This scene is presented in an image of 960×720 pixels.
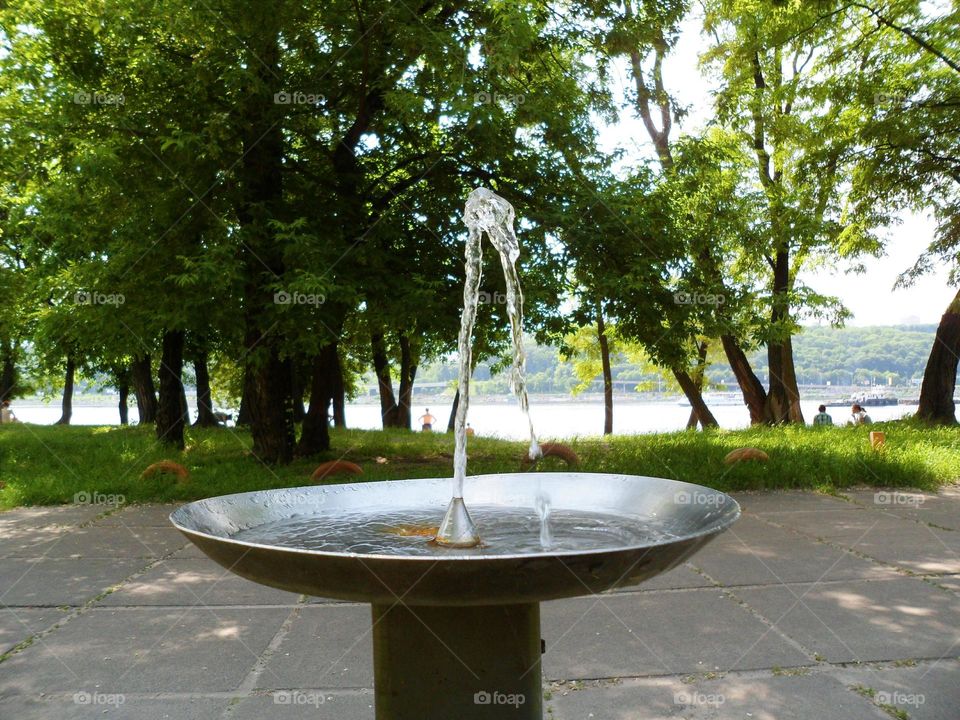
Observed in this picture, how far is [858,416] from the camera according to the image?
17500 mm

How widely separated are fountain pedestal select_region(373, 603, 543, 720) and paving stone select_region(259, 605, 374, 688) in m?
1.31

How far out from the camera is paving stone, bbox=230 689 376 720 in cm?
358

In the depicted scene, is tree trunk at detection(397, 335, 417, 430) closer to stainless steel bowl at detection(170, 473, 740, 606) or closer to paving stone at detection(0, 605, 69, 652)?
paving stone at detection(0, 605, 69, 652)

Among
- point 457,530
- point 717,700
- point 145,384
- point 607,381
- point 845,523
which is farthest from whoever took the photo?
point 607,381

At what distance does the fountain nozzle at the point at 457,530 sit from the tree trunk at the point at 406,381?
1725 cm

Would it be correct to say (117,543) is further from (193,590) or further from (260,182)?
(260,182)

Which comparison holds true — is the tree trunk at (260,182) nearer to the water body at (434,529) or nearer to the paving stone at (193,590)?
the paving stone at (193,590)

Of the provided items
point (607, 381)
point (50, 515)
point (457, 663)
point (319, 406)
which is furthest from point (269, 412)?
point (607, 381)

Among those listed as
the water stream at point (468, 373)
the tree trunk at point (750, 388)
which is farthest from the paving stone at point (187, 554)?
the tree trunk at point (750, 388)

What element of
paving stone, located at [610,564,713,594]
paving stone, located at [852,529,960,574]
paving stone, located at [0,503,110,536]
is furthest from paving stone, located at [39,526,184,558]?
paving stone, located at [852,529,960,574]

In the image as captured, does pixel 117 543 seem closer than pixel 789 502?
Yes

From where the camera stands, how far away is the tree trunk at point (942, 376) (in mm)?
15188

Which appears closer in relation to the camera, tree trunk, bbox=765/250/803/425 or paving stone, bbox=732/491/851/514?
paving stone, bbox=732/491/851/514

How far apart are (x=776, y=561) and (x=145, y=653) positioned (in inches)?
173
